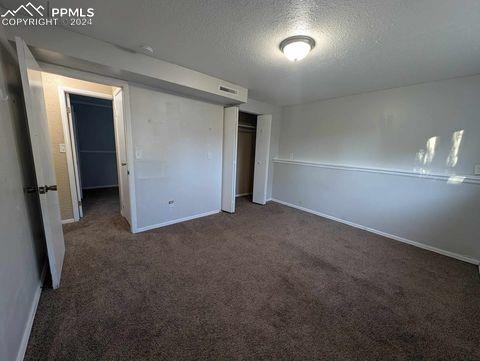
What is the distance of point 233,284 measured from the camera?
180 cm

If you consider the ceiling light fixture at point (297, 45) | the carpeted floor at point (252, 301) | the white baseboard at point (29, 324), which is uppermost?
the ceiling light fixture at point (297, 45)

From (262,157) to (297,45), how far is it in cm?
262

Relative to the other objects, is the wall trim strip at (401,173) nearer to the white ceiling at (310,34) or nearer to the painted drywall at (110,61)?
the white ceiling at (310,34)

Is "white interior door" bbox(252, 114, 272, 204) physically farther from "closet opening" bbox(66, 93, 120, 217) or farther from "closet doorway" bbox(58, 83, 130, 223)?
"closet opening" bbox(66, 93, 120, 217)

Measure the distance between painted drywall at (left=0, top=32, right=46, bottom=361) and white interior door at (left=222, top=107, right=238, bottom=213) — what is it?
248cm

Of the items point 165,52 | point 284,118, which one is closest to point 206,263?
point 165,52

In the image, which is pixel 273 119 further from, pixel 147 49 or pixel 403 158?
pixel 147 49

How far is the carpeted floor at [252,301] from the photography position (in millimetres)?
1237

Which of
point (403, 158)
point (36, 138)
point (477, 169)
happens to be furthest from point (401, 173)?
point (36, 138)

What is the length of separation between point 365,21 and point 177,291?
2.73 m

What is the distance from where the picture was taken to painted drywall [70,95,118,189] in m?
4.71

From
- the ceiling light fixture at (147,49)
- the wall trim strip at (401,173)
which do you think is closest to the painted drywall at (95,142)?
the ceiling light fixture at (147,49)

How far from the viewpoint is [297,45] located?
172cm

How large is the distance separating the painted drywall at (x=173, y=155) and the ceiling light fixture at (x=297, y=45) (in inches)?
66.5
